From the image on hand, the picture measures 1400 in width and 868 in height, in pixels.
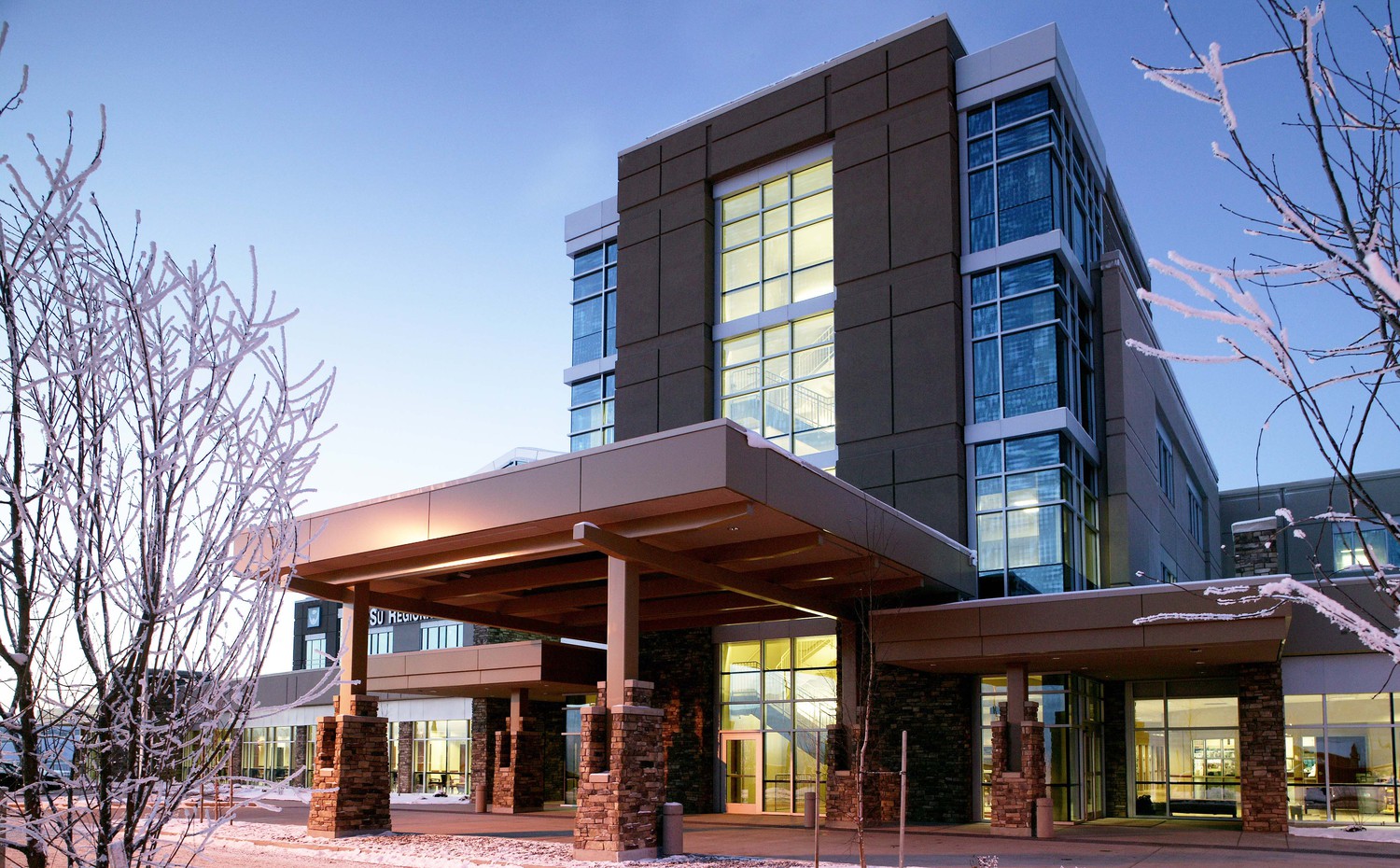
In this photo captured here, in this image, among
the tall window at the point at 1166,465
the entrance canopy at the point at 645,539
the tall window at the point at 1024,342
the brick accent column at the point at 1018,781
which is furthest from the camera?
the tall window at the point at 1166,465

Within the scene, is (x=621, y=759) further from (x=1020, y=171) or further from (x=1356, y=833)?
(x=1020, y=171)

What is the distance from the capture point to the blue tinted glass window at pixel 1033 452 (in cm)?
2622

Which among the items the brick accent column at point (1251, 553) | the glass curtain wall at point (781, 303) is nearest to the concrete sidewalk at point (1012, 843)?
the brick accent column at point (1251, 553)

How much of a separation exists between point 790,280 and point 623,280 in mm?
5927

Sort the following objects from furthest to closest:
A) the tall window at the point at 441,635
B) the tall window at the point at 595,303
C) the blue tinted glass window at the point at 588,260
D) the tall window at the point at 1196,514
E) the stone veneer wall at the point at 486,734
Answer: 1. the tall window at the point at 441,635
2. the tall window at the point at 1196,514
3. the blue tinted glass window at the point at 588,260
4. the tall window at the point at 595,303
5. the stone veneer wall at the point at 486,734

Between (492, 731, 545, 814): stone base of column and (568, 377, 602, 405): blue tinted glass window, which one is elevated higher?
(568, 377, 602, 405): blue tinted glass window

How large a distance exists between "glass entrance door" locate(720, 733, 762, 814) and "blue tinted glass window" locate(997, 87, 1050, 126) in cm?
1624

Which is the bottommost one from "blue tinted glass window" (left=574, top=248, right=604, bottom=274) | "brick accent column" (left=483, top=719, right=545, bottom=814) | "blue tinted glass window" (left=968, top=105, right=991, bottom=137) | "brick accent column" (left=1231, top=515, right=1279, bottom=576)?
"brick accent column" (left=483, top=719, right=545, bottom=814)

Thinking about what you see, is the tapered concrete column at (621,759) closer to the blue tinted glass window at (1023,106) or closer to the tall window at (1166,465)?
the blue tinted glass window at (1023,106)

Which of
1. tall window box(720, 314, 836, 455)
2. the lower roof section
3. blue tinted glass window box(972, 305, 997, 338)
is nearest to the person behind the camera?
the lower roof section

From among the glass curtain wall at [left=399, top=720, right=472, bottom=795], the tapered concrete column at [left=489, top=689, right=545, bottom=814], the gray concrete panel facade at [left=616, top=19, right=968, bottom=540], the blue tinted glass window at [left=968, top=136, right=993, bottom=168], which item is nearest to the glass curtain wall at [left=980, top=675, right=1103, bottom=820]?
the gray concrete panel facade at [left=616, top=19, right=968, bottom=540]

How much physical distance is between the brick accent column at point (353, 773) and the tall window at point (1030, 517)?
13530 millimetres

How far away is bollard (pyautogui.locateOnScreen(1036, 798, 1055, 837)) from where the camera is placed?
884 inches

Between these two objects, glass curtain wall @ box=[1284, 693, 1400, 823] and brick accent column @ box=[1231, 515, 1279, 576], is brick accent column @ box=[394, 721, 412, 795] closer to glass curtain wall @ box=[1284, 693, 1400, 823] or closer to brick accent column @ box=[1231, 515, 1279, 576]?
brick accent column @ box=[1231, 515, 1279, 576]
